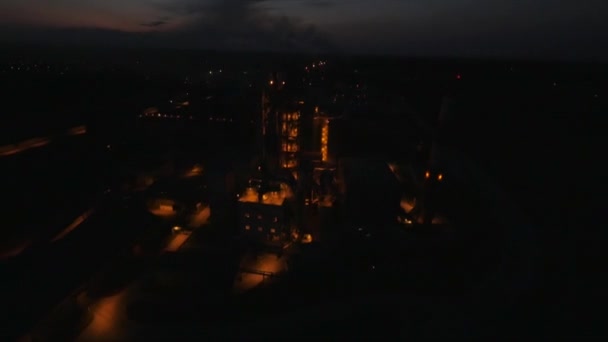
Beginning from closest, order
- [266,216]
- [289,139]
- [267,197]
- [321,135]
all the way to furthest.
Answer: [266,216] < [267,197] < [289,139] < [321,135]

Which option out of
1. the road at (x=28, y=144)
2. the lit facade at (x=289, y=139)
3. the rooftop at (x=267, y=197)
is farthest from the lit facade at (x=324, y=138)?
the road at (x=28, y=144)

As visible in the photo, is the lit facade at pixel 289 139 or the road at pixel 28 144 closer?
the lit facade at pixel 289 139

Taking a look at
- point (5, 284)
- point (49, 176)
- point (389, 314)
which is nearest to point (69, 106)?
point (49, 176)

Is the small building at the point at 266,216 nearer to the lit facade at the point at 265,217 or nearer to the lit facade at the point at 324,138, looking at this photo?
the lit facade at the point at 265,217

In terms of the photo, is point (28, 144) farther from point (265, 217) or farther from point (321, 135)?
point (265, 217)

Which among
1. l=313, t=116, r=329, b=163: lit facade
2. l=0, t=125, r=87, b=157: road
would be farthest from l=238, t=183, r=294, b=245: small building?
l=0, t=125, r=87, b=157: road

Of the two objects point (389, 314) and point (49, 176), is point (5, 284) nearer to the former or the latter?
point (49, 176)

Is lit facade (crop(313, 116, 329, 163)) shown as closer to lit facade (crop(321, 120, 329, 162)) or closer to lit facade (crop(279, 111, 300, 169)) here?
lit facade (crop(321, 120, 329, 162))

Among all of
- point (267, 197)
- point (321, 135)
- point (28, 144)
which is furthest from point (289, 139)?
point (28, 144)

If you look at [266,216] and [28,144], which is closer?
[266,216]
